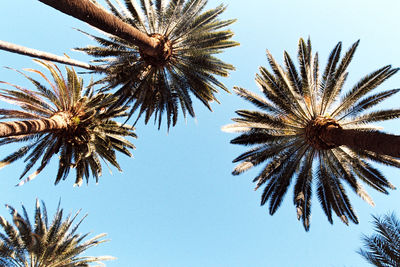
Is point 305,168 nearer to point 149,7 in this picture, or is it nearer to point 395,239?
point 395,239

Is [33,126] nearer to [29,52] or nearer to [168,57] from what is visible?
[29,52]

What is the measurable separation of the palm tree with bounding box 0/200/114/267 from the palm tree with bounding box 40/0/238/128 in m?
6.66

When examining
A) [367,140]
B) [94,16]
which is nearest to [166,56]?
[94,16]

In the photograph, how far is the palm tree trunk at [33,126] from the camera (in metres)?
6.96

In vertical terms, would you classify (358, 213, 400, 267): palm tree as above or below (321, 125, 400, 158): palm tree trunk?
below

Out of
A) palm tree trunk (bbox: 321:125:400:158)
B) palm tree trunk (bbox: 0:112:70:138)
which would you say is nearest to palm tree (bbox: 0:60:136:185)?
palm tree trunk (bbox: 0:112:70:138)

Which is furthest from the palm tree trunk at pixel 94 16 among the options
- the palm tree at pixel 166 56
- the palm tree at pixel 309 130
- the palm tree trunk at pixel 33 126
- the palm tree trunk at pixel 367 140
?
the palm tree trunk at pixel 367 140

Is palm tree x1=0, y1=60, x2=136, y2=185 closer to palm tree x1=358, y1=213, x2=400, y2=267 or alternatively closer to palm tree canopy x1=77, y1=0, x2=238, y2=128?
palm tree canopy x1=77, y1=0, x2=238, y2=128

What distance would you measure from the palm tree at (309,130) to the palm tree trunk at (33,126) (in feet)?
22.5

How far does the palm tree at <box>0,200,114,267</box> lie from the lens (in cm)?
1045

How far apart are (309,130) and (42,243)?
12.5m

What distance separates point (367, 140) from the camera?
690 centimetres

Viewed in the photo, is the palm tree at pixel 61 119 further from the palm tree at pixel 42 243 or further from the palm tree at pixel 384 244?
the palm tree at pixel 384 244

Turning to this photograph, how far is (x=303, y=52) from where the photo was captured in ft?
32.7
